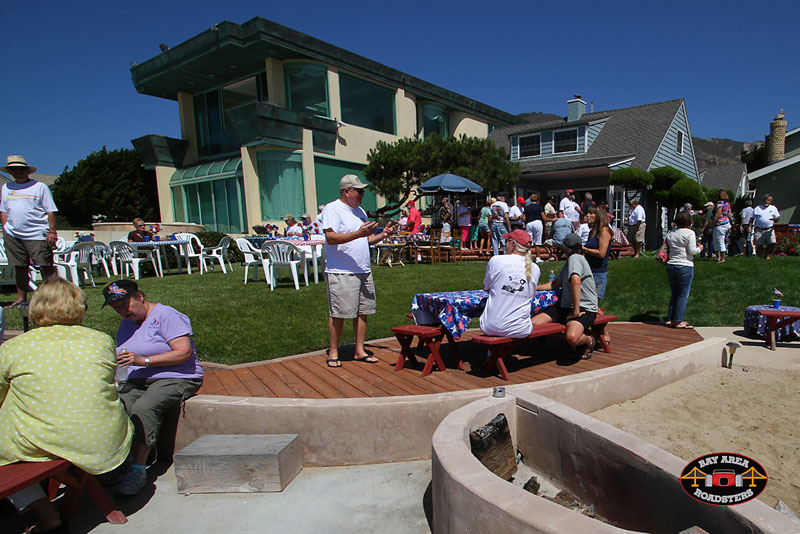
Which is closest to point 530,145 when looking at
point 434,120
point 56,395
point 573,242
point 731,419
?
point 434,120

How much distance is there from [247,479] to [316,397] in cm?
78

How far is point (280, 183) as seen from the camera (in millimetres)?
18344

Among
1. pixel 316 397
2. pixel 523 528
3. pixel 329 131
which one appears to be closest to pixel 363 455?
pixel 316 397

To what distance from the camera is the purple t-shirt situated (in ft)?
10.8

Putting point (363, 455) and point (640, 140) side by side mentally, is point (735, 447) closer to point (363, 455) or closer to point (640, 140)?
point (363, 455)

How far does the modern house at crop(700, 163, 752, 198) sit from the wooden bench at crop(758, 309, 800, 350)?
36.5 metres

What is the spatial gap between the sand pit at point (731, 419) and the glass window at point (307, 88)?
17.7 metres

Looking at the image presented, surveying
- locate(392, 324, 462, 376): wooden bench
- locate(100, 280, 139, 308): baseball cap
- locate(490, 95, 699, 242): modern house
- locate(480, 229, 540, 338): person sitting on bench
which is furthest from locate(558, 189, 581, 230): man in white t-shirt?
locate(100, 280, 139, 308): baseball cap

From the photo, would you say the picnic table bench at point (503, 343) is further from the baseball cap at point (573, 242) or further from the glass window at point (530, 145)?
the glass window at point (530, 145)

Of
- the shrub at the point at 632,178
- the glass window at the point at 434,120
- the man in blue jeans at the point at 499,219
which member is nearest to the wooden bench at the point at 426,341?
the man in blue jeans at the point at 499,219

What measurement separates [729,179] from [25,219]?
46.0m

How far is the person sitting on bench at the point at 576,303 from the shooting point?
170 inches

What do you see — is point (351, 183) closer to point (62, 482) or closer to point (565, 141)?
point (62, 482)

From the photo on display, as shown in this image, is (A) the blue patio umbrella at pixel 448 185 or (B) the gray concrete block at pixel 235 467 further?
(A) the blue patio umbrella at pixel 448 185
